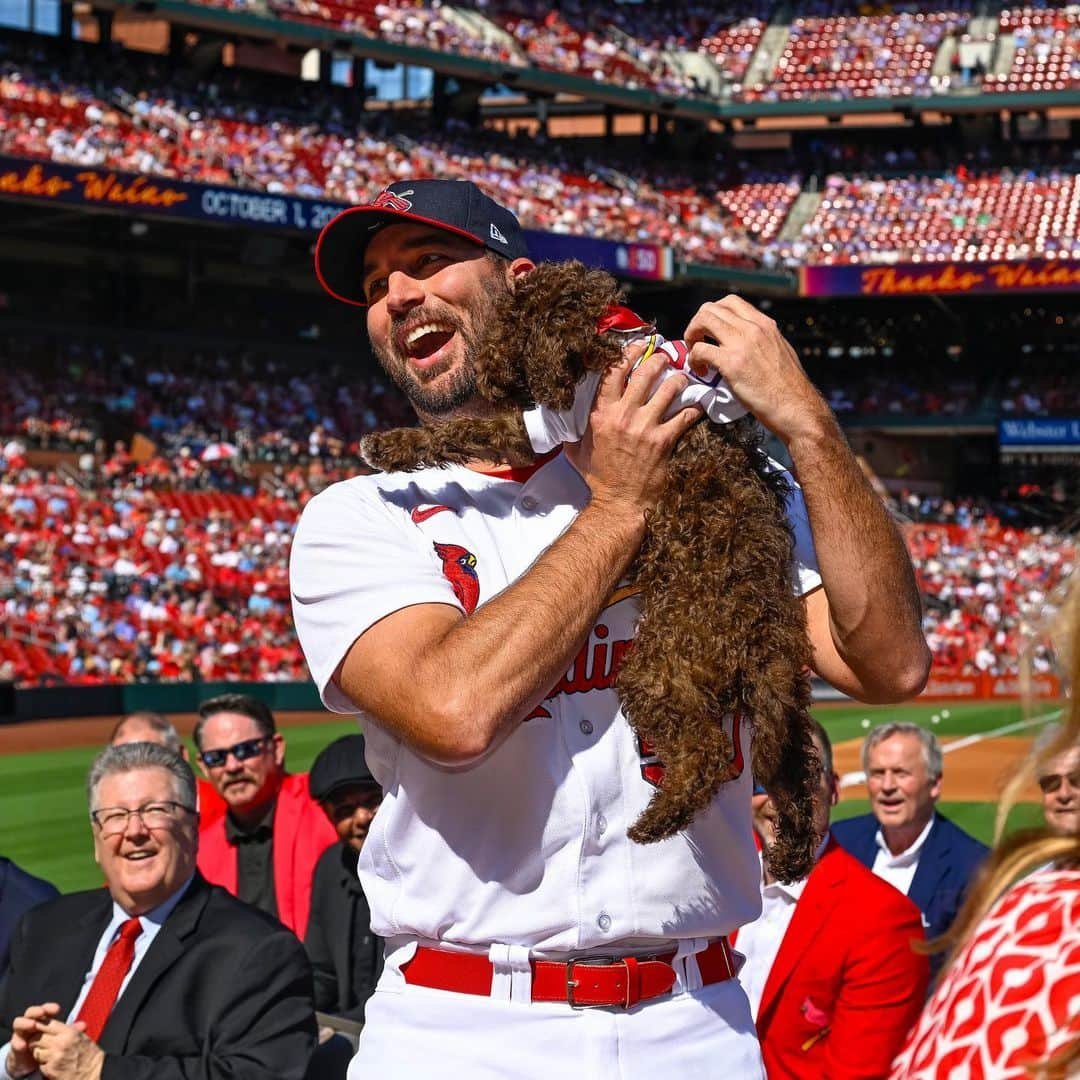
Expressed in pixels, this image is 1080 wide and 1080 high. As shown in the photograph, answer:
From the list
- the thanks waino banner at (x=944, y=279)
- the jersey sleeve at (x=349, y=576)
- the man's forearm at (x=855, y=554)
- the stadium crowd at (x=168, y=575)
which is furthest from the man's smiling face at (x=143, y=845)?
the thanks waino banner at (x=944, y=279)

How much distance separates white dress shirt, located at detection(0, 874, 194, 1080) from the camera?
4.27m

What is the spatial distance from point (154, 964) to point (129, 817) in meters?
0.40

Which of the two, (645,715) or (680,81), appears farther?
(680,81)

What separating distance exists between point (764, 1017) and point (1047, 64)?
35.7 metres

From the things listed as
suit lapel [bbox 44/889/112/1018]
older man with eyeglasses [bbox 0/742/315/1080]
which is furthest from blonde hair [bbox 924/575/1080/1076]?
suit lapel [bbox 44/889/112/1018]

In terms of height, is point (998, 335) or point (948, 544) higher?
point (998, 335)

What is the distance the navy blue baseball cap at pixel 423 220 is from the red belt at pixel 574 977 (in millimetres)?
1200

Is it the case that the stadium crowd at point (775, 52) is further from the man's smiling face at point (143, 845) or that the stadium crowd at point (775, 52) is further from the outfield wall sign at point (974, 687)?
the man's smiling face at point (143, 845)

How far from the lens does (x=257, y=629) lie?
22703mm

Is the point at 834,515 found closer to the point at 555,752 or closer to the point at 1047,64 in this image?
the point at 555,752

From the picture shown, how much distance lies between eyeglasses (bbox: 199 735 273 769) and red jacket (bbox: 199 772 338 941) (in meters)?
0.28

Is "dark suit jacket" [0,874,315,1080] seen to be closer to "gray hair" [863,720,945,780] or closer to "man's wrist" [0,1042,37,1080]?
"man's wrist" [0,1042,37,1080]

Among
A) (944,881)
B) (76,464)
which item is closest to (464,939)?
(944,881)

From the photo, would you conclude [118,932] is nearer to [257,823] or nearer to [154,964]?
[154,964]
